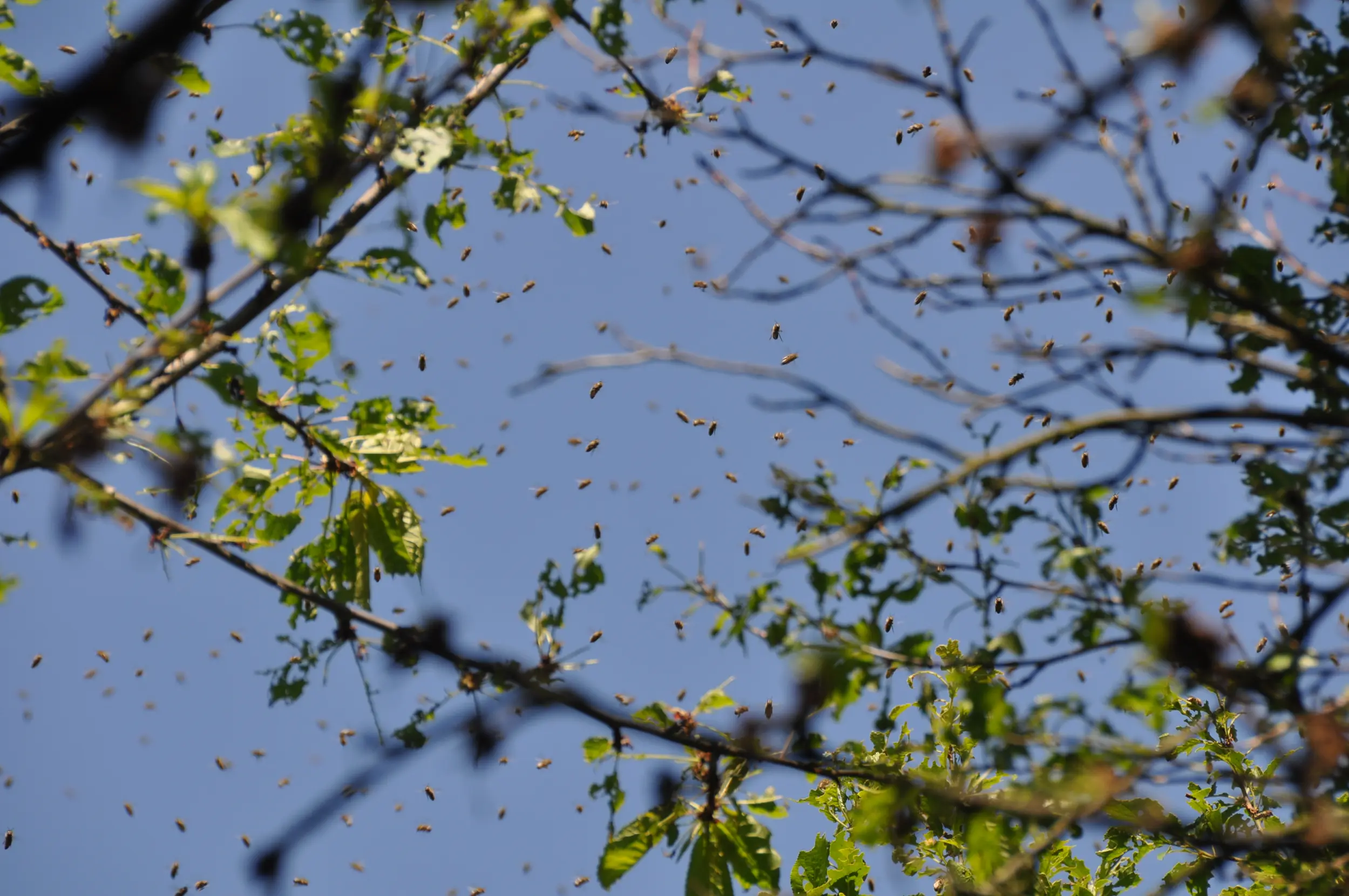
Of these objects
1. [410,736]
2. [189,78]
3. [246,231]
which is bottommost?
[410,736]

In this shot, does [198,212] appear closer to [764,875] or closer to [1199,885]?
[764,875]

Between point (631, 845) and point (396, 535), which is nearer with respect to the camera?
point (631, 845)

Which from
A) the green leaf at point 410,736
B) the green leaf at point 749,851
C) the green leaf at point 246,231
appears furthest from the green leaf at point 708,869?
the green leaf at point 246,231

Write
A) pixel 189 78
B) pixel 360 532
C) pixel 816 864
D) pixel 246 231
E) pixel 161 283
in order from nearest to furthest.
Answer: pixel 246 231 < pixel 161 283 < pixel 189 78 < pixel 360 532 < pixel 816 864

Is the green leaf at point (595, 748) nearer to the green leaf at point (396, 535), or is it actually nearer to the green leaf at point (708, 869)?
the green leaf at point (708, 869)

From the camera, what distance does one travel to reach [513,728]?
2762 millimetres

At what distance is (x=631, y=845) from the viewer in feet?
11.6

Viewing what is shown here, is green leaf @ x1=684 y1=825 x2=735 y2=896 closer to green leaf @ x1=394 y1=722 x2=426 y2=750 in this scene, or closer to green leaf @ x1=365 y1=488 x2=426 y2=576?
green leaf @ x1=394 y1=722 x2=426 y2=750

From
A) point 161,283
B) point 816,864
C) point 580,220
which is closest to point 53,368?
point 161,283

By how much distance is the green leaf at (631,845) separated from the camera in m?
3.51

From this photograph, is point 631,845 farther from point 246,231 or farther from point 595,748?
point 246,231

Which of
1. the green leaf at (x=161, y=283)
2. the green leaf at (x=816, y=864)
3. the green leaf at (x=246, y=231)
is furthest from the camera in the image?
the green leaf at (x=816, y=864)

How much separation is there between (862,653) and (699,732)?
3.71 ft

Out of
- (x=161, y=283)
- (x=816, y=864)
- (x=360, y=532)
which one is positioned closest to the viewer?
(x=161, y=283)
